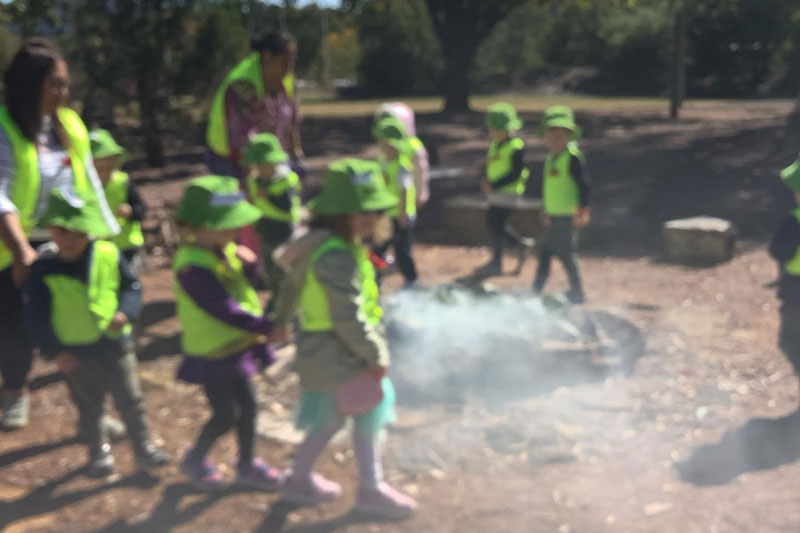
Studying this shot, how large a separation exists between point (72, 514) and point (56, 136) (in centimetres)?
171

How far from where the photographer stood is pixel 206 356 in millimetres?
3611

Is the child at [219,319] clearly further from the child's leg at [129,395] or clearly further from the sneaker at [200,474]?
the child's leg at [129,395]

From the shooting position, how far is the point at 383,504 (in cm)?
367

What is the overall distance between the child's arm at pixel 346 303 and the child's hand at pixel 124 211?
2128 millimetres

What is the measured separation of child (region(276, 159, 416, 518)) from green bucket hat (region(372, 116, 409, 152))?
95.9 inches

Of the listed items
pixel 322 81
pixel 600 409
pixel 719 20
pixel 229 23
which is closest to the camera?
pixel 600 409

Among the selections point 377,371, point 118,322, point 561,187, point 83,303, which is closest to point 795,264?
point 561,187

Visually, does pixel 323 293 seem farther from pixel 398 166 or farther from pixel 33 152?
pixel 398 166

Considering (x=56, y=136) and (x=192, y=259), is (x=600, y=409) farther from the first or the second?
(x=56, y=136)

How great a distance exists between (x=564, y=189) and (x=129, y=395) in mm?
3409

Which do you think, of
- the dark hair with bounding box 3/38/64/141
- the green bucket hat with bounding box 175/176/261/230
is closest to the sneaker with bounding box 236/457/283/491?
the green bucket hat with bounding box 175/176/261/230

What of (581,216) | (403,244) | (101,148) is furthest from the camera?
(403,244)

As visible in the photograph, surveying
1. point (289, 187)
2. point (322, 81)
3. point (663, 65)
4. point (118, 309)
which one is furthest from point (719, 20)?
point (118, 309)

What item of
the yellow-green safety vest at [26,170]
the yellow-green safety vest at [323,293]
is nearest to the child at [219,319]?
the yellow-green safety vest at [323,293]
